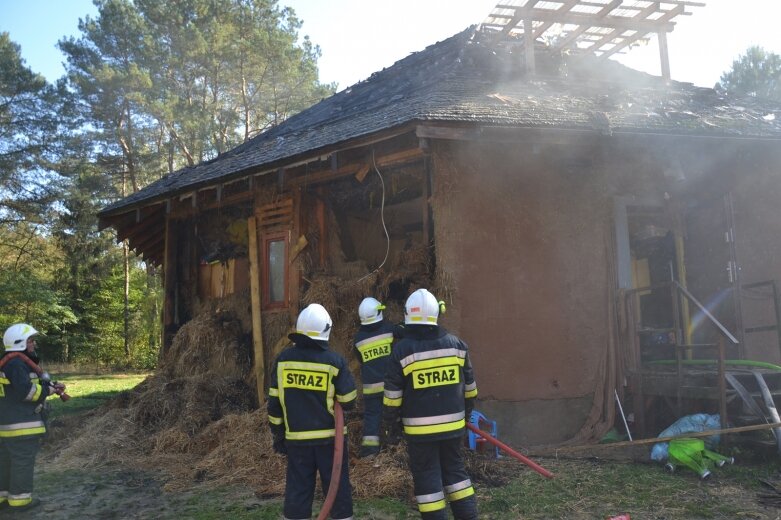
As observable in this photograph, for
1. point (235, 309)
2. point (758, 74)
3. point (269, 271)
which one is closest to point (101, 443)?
point (235, 309)

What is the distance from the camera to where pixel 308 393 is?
4.16 m

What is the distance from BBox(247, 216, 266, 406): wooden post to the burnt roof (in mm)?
1059

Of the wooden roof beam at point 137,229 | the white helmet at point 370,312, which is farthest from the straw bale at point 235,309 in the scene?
the white helmet at point 370,312

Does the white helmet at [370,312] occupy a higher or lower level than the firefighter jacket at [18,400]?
higher

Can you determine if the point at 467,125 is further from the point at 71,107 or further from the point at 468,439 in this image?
the point at 71,107

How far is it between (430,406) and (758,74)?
114ft

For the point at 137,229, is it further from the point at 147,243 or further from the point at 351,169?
the point at 351,169

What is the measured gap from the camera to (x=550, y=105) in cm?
783

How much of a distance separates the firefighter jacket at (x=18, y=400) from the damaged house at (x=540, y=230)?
139 inches

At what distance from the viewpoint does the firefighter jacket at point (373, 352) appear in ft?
19.1

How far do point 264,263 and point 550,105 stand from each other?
5.12 m

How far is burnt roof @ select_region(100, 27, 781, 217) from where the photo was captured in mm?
7203

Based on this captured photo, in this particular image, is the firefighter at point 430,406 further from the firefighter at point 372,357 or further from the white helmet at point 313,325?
the firefighter at point 372,357

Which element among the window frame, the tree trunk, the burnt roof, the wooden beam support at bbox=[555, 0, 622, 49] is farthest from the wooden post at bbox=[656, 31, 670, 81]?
the tree trunk
